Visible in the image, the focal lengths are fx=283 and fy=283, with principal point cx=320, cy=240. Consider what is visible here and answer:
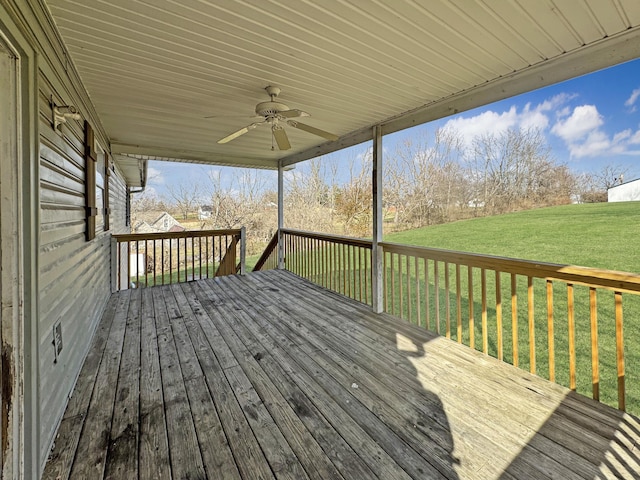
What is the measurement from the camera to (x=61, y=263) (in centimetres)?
193

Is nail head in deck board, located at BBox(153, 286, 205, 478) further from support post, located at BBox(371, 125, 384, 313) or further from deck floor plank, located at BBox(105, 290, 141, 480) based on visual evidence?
support post, located at BBox(371, 125, 384, 313)

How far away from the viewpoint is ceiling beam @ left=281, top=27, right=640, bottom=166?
6.16ft

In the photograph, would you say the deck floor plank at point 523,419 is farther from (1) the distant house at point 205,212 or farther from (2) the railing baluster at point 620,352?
(1) the distant house at point 205,212

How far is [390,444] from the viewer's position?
158 cm

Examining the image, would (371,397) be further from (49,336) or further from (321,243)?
(321,243)

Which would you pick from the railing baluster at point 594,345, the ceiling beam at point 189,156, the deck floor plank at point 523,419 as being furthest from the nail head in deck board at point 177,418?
the ceiling beam at point 189,156

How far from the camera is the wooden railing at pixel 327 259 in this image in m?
4.37

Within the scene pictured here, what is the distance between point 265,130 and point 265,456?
371cm

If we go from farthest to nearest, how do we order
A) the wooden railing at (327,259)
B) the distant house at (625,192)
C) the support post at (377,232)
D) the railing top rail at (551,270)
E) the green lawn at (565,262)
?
the wooden railing at (327,259)
the distant house at (625,192)
the support post at (377,232)
the green lawn at (565,262)
the railing top rail at (551,270)

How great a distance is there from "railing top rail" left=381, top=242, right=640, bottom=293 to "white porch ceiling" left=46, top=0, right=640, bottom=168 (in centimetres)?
143

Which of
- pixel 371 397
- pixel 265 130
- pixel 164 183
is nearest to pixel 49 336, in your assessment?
pixel 371 397

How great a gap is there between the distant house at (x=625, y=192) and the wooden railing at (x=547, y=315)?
158 cm

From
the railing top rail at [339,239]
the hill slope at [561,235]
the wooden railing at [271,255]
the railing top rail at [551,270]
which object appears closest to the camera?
the railing top rail at [551,270]

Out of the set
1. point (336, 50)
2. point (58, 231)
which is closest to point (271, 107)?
point (336, 50)
